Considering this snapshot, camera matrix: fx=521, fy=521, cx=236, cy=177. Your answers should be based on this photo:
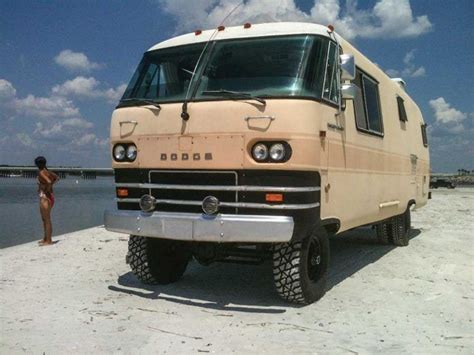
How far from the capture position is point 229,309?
18.2 ft

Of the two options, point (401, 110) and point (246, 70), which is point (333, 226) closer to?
point (246, 70)

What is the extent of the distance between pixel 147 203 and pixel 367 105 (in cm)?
351

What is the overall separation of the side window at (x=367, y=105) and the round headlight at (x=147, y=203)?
112 inches

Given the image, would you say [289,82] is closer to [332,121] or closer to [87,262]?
[332,121]

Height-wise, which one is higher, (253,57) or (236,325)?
(253,57)

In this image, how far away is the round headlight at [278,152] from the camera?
202 inches

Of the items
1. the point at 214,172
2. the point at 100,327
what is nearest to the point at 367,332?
the point at 214,172

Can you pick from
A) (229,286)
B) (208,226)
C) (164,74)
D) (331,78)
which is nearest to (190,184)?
(208,226)

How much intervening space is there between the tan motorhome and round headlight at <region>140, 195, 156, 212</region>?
0.01 meters

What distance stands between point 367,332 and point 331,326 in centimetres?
35

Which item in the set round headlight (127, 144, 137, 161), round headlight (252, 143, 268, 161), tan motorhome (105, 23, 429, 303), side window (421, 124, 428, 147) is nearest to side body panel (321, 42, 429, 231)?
tan motorhome (105, 23, 429, 303)

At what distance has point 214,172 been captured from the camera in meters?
5.34

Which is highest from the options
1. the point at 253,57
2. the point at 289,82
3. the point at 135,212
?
the point at 253,57

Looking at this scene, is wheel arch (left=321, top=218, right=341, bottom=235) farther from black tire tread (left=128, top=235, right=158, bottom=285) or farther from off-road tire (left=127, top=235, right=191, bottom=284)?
black tire tread (left=128, top=235, right=158, bottom=285)
